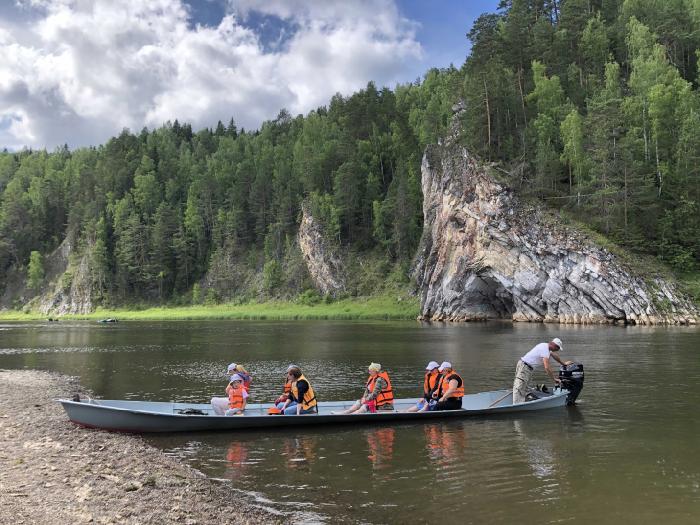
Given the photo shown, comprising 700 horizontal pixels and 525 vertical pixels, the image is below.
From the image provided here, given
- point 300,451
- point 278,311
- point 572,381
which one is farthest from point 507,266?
point 300,451

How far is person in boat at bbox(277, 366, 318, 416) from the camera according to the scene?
18.2 m

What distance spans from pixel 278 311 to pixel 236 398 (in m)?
84.3

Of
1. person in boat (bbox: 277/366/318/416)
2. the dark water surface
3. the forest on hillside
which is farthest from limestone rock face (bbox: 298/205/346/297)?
person in boat (bbox: 277/366/318/416)

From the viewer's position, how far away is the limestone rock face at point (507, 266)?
59406mm

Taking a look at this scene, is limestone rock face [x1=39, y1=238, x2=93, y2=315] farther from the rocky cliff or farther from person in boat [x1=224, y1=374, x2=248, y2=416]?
person in boat [x1=224, y1=374, x2=248, y2=416]

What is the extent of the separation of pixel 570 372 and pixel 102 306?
5004 inches

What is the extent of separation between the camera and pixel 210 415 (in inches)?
683

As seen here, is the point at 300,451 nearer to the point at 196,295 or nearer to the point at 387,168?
the point at 387,168

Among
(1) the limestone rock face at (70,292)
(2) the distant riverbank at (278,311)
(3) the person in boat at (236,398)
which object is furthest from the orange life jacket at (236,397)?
(1) the limestone rock face at (70,292)

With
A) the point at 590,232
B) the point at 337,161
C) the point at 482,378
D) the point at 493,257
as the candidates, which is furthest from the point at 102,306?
the point at 482,378

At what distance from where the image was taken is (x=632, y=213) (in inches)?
2574

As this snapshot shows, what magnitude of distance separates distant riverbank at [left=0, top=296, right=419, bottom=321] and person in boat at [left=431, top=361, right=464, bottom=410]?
67.6 m

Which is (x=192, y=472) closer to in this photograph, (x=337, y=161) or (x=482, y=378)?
(x=482, y=378)

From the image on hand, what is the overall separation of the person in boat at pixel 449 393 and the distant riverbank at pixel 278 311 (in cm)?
6762
